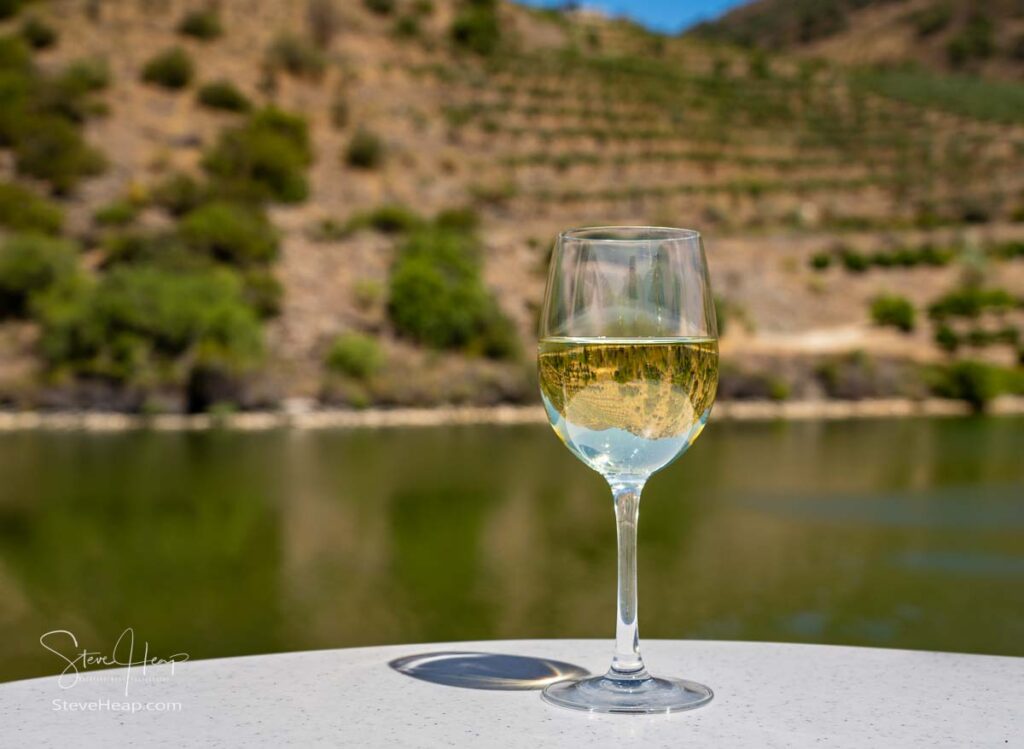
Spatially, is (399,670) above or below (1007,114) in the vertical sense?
below

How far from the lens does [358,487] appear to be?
11.7 m

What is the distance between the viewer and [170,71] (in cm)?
3231

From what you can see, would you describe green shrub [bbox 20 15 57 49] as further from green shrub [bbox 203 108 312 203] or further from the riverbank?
the riverbank

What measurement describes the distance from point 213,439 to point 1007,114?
3134cm

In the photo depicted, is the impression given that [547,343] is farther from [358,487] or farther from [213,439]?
[213,439]

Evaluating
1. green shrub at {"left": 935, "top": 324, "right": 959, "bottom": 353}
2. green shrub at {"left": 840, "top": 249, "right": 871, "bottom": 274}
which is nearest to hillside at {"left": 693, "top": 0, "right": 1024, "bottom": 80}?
green shrub at {"left": 840, "top": 249, "right": 871, "bottom": 274}

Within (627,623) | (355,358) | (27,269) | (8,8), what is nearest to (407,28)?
(8,8)

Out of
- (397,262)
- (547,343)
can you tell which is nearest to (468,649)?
(547,343)

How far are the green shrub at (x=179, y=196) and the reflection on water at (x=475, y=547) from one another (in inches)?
446

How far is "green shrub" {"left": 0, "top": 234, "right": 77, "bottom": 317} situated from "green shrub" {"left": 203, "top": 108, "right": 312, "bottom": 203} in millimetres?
6130

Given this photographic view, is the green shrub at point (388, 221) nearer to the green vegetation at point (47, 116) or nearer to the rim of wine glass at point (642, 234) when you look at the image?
the green vegetation at point (47, 116)

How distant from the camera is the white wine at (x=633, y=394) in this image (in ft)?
4.66

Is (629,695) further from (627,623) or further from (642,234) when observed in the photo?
(642,234)

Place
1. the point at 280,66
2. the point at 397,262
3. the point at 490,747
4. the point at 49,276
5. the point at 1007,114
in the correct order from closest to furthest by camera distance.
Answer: the point at 490,747 < the point at 49,276 < the point at 397,262 < the point at 280,66 < the point at 1007,114
